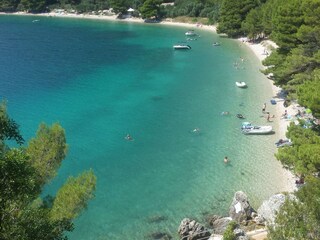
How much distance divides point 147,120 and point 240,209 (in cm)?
2529

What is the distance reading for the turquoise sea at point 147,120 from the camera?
3569 cm

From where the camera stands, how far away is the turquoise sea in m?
35.7

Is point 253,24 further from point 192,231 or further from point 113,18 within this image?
point 192,231

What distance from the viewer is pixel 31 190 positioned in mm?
13508

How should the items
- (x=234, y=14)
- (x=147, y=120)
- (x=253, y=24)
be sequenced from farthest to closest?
(x=234, y=14), (x=253, y=24), (x=147, y=120)

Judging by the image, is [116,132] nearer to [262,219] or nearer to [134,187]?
[134,187]

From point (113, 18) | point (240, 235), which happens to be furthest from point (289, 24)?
point (113, 18)

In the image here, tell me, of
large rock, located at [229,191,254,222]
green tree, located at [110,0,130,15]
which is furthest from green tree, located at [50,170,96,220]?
green tree, located at [110,0,130,15]

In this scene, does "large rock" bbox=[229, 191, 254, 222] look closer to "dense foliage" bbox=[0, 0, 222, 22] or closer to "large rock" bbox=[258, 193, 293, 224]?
"large rock" bbox=[258, 193, 293, 224]

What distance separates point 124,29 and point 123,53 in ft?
111

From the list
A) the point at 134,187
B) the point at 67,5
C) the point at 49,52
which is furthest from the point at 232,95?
the point at 67,5

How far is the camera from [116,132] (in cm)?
5156

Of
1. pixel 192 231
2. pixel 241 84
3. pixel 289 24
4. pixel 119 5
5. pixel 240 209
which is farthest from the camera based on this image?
pixel 119 5

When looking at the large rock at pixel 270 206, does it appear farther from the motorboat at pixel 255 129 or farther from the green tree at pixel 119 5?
the green tree at pixel 119 5
